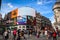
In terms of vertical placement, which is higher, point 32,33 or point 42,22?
point 42,22

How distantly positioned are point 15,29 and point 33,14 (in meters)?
0.63

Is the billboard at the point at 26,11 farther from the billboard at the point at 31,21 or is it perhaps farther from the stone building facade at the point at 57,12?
the stone building facade at the point at 57,12

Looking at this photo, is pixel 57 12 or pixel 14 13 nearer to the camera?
Result: pixel 57 12

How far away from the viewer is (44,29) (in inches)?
281

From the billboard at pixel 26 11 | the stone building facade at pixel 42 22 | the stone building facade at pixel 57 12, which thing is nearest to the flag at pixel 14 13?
the billboard at pixel 26 11

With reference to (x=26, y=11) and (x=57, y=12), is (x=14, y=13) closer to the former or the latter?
(x=26, y=11)

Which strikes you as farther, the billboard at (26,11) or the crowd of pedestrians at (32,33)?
the billboard at (26,11)

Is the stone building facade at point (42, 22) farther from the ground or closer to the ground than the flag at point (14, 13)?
closer to the ground

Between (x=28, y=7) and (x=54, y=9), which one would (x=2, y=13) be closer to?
(x=28, y=7)

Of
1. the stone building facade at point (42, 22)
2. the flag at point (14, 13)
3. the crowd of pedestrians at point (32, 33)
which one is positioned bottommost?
the crowd of pedestrians at point (32, 33)

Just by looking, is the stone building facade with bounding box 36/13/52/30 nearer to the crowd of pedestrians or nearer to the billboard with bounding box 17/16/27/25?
the crowd of pedestrians

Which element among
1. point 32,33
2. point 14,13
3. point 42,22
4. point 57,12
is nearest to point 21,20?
point 14,13

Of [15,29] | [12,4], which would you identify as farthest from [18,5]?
[15,29]

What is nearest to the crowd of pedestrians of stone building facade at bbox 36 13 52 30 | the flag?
stone building facade at bbox 36 13 52 30
